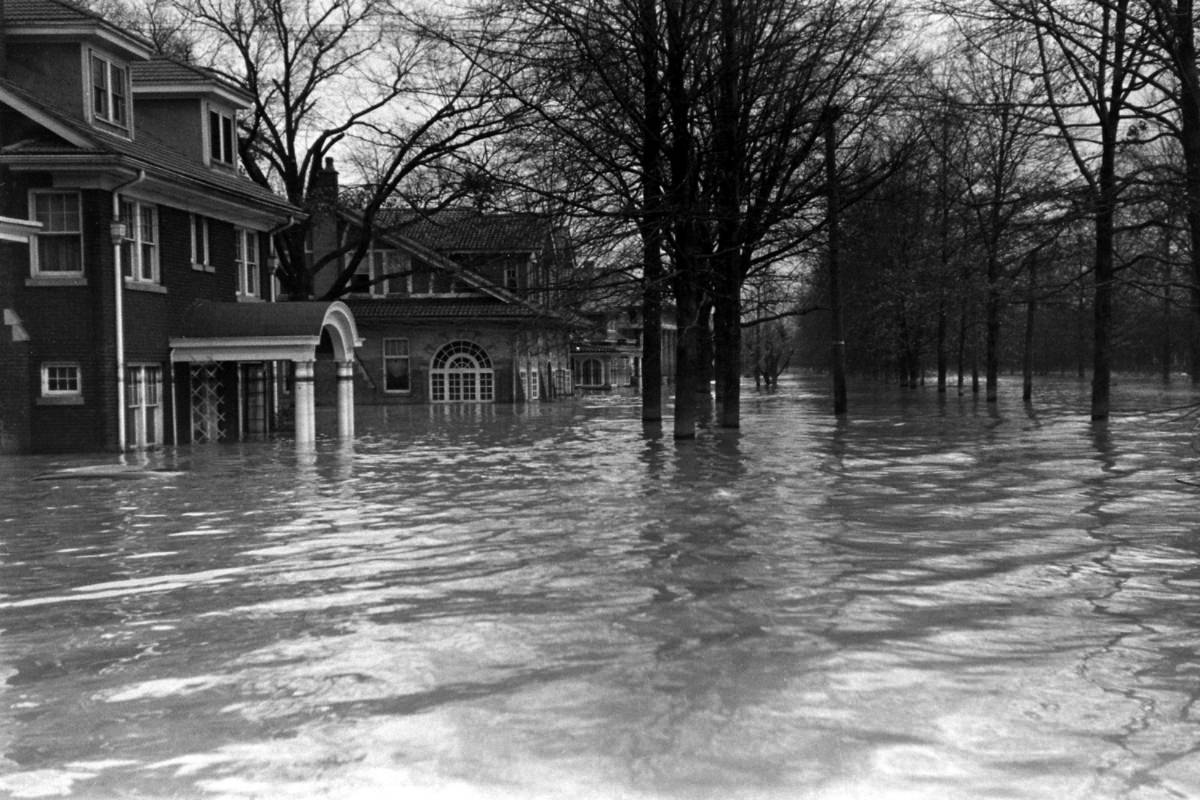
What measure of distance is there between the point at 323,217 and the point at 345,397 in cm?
2203

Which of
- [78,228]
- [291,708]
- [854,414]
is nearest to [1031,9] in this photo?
[291,708]

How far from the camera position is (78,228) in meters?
26.7

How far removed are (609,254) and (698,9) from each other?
5.00m

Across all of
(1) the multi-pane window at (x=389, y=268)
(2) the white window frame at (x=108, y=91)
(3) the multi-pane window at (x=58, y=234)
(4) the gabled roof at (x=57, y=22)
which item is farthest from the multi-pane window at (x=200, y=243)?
(1) the multi-pane window at (x=389, y=268)

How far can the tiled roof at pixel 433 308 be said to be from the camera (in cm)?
5653

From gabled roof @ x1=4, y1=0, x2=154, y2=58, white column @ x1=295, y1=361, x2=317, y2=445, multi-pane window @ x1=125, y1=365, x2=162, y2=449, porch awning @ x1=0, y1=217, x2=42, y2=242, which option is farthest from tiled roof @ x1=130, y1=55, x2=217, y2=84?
porch awning @ x1=0, y1=217, x2=42, y2=242

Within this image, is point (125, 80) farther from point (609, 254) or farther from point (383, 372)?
point (383, 372)

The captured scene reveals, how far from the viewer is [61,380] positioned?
27.1 m

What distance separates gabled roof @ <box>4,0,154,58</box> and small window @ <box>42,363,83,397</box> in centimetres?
664

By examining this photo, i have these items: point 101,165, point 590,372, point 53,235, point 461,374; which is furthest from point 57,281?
point 590,372

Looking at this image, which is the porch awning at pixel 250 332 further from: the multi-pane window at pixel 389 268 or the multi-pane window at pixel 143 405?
the multi-pane window at pixel 389 268

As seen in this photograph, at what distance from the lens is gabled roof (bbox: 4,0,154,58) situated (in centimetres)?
2723

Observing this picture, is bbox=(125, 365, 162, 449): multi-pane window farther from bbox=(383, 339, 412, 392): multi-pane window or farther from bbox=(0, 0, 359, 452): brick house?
bbox=(383, 339, 412, 392): multi-pane window

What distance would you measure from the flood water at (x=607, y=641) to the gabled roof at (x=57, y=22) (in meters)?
11.6
